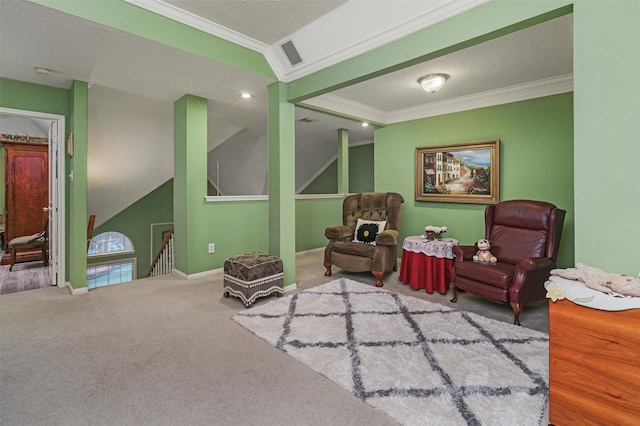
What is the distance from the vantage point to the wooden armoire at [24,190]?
4.92 m

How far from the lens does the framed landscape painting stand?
4.11 metres

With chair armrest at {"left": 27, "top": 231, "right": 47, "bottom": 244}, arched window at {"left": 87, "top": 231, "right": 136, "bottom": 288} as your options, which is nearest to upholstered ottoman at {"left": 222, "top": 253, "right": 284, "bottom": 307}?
chair armrest at {"left": 27, "top": 231, "right": 47, "bottom": 244}

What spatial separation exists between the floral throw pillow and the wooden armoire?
5105mm

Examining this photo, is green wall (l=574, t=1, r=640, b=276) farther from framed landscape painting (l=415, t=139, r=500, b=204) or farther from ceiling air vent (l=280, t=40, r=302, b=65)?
framed landscape painting (l=415, t=139, r=500, b=204)

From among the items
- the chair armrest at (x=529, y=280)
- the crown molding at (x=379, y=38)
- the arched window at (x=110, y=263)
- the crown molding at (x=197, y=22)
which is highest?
the crown molding at (x=197, y=22)

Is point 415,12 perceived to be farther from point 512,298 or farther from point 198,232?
point 198,232

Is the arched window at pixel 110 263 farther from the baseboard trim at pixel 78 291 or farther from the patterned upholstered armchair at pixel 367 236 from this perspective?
the patterned upholstered armchair at pixel 367 236

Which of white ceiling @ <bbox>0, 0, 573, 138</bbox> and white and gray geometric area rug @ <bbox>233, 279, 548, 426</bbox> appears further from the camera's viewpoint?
white ceiling @ <bbox>0, 0, 573, 138</bbox>

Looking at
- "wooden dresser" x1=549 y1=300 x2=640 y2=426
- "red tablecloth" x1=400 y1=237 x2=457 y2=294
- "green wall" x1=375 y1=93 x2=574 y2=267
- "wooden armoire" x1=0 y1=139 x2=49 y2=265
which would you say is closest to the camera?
"wooden dresser" x1=549 y1=300 x2=640 y2=426

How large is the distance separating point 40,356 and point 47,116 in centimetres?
270

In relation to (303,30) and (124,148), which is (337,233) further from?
(124,148)

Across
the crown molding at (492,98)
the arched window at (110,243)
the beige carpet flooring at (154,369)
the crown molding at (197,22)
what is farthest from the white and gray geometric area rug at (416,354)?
the arched window at (110,243)

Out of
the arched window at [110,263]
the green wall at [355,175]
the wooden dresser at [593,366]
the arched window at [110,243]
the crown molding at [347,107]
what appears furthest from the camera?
the green wall at [355,175]

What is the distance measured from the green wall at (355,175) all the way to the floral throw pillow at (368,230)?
3954mm
